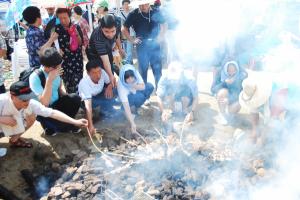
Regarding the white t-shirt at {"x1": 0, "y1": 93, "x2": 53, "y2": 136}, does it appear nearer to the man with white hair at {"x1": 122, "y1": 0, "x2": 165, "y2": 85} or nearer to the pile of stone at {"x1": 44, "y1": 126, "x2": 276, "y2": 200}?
the pile of stone at {"x1": 44, "y1": 126, "x2": 276, "y2": 200}

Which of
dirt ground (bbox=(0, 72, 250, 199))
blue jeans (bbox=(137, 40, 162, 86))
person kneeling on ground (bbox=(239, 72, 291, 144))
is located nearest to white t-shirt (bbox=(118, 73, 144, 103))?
dirt ground (bbox=(0, 72, 250, 199))

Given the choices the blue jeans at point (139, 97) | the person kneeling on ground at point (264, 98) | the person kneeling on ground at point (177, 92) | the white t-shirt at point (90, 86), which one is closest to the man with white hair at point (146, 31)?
the blue jeans at point (139, 97)

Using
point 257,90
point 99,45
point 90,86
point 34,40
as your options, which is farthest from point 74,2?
point 257,90

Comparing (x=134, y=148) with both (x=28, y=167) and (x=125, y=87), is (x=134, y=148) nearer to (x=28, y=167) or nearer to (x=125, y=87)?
(x=125, y=87)

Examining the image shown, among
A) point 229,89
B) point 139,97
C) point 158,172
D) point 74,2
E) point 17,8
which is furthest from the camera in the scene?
point 74,2

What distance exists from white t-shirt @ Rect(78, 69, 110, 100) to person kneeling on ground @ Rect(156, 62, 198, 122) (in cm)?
108

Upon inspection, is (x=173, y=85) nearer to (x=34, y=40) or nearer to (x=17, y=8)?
(x=34, y=40)

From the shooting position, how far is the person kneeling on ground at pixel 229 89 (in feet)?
19.4

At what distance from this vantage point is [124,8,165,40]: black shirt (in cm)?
641

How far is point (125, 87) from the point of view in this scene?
5.76 m

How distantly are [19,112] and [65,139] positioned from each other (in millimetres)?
1000

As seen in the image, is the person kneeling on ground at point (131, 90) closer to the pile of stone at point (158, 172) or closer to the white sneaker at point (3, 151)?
the pile of stone at point (158, 172)

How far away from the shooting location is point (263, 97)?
172 inches

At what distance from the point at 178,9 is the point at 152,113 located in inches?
109
